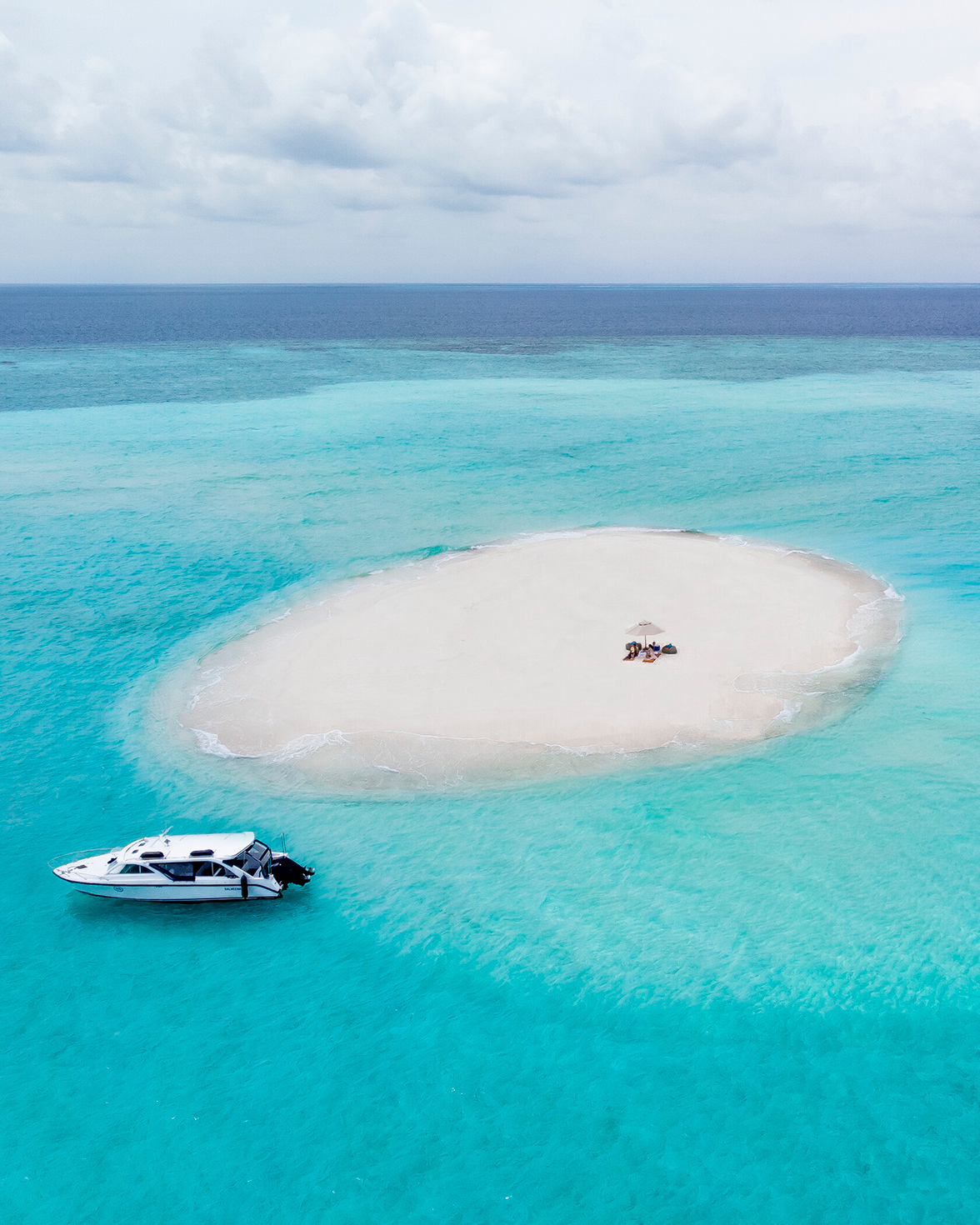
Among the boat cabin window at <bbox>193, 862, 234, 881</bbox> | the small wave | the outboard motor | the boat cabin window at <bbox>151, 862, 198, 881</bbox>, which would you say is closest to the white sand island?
the small wave

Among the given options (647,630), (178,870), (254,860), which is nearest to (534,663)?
(647,630)

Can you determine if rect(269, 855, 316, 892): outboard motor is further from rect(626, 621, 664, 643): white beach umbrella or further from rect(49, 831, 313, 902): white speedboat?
rect(626, 621, 664, 643): white beach umbrella

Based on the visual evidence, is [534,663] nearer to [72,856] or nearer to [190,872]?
[190,872]

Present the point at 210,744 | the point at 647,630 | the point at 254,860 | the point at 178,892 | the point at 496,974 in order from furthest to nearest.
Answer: the point at 647,630 < the point at 210,744 < the point at 254,860 < the point at 178,892 < the point at 496,974

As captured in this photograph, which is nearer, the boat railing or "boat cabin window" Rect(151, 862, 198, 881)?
"boat cabin window" Rect(151, 862, 198, 881)

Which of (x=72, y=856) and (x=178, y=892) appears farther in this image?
(x=72, y=856)

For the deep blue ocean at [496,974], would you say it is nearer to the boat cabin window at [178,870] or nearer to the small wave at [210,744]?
the small wave at [210,744]
